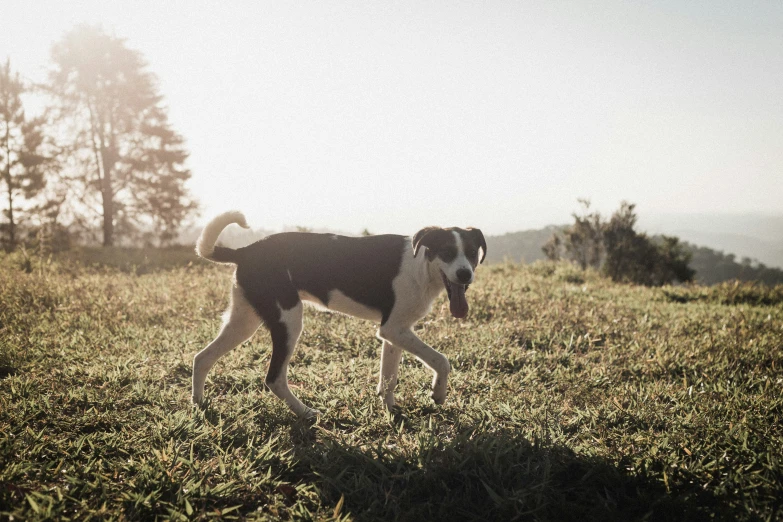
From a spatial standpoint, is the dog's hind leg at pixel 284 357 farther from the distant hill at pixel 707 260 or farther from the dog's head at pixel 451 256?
the distant hill at pixel 707 260

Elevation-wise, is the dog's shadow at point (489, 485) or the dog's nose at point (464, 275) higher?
the dog's nose at point (464, 275)

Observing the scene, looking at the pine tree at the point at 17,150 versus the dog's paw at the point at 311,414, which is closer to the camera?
the dog's paw at the point at 311,414

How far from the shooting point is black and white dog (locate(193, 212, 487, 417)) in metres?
3.52

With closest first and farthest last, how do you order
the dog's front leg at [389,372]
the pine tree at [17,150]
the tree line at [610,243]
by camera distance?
the dog's front leg at [389,372]
the pine tree at [17,150]
the tree line at [610,243]

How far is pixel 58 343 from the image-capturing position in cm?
497

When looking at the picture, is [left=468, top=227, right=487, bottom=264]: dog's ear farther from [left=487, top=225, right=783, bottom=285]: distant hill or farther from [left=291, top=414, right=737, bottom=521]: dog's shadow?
[left=487, top=225, right=783, bottom=285]: distant hill

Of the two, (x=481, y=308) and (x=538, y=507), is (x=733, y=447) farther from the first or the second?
(x=481, y=308)

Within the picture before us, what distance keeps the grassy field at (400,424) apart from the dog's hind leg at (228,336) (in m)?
0.24

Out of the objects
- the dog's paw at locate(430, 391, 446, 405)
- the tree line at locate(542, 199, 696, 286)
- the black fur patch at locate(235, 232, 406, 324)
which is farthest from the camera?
the tree line at locate(542, 199, 696, 286)

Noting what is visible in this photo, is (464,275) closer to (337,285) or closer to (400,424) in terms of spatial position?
(337,285)

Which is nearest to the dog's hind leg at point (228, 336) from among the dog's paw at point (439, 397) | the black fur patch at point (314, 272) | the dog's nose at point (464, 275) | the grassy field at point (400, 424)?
the black fur patch at point (314, 272)

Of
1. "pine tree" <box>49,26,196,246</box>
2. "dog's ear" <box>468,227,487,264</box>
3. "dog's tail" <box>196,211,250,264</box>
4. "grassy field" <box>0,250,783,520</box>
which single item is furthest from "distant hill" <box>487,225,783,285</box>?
"dog's tail" <box>196,211,250,264</box>

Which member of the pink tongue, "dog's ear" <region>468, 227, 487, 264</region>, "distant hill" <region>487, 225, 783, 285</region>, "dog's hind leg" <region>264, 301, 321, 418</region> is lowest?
"distant hill" <region>487, 225, 783, 285</region>

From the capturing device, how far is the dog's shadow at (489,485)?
2420 mm
